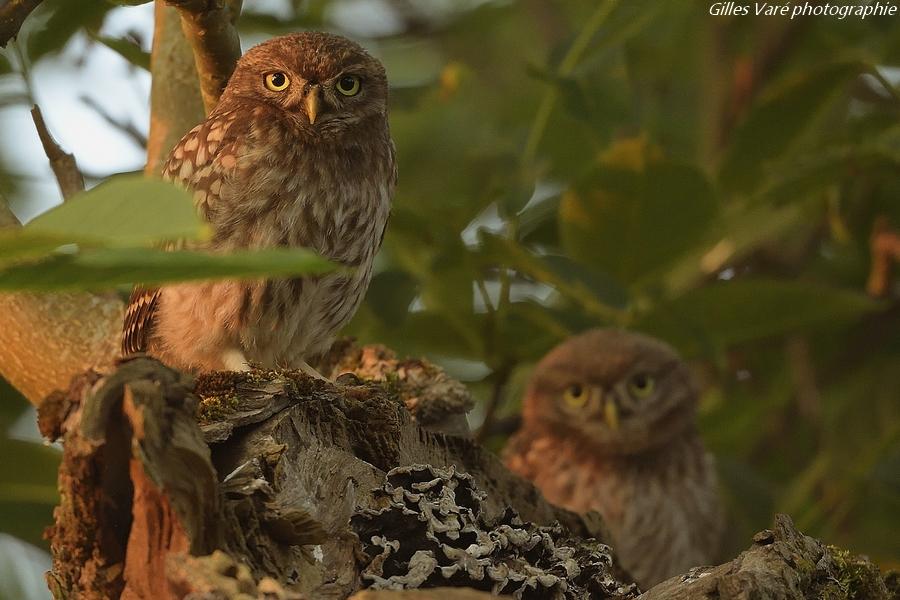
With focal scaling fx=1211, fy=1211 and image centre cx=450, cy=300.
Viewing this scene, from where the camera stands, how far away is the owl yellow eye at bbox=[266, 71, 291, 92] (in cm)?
397

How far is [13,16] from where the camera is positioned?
8.77 ft

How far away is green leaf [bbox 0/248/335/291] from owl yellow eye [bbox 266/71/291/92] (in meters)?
2.85

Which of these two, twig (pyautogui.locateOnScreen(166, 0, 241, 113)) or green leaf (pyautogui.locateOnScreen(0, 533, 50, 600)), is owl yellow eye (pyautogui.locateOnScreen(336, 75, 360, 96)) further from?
green leaf (pyautogui.locateOnScreen(0, 533, 50, 600))

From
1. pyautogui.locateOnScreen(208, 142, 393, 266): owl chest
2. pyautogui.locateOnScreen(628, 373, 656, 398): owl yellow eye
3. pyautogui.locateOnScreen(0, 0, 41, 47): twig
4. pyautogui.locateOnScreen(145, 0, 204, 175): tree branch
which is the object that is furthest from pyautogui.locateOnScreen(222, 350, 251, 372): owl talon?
pyautogui.locateOnScreen(628, 373, 656, 398): owl yellow eye

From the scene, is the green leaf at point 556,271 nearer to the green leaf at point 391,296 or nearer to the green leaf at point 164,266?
the green leaf at point 391,296

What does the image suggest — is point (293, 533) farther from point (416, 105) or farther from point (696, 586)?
point (416, 105)

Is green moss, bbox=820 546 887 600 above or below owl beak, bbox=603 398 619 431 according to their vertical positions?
below

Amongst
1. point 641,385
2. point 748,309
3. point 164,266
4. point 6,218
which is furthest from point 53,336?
point 641,385

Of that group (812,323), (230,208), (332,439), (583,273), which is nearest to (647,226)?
(583,273)

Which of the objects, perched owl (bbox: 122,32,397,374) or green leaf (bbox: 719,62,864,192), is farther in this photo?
green leaf (bbox: 719,62,864,192)

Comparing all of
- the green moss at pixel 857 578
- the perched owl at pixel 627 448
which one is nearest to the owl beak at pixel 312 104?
the perched owl at pixel 627 448

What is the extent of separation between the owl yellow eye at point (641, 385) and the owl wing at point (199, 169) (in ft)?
10.1

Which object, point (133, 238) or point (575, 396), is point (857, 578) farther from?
point (575, 396)

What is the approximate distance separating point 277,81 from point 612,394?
2.84 metres
